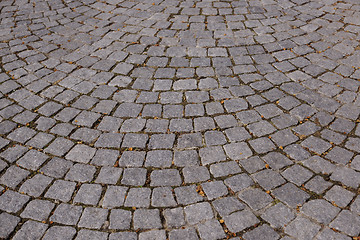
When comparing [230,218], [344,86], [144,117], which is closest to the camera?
[230,218]

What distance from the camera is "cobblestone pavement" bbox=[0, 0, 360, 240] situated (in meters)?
3.07

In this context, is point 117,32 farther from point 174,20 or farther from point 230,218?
point 230,218

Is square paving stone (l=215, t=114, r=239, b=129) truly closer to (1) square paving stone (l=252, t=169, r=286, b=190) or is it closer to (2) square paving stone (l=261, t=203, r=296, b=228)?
(1) square paving stone (l=252, t=169, r=286, b=190)

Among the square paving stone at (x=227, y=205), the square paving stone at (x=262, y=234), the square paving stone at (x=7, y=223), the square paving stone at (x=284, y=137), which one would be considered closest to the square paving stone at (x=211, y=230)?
the square paving stone at (x=227, y=205)

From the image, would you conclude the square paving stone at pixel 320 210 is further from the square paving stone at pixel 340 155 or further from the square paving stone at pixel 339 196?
the square paving stone at pixel 340 155

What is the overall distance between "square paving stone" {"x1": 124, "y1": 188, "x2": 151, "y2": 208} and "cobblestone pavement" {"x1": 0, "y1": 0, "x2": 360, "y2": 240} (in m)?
0.01

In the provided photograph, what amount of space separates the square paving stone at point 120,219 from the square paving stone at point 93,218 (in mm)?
79

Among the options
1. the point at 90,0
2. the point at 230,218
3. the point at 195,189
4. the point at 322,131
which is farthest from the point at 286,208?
the point at 90,0

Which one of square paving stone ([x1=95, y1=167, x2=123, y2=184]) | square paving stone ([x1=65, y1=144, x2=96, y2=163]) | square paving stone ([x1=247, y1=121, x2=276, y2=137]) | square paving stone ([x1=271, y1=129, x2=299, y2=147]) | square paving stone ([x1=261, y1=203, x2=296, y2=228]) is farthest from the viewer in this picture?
square paving stone ([x1=247, y1=121, x2=276, y2=137])

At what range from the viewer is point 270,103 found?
4.24 metres

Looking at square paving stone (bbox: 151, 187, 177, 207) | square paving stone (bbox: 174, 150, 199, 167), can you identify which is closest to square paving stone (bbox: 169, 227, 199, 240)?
square paving stone (bbox: 151, 187, 177, 207)

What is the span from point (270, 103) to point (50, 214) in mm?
2916

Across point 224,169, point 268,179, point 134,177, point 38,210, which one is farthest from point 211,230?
point 38,210

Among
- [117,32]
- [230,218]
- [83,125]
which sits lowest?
[230,218]
